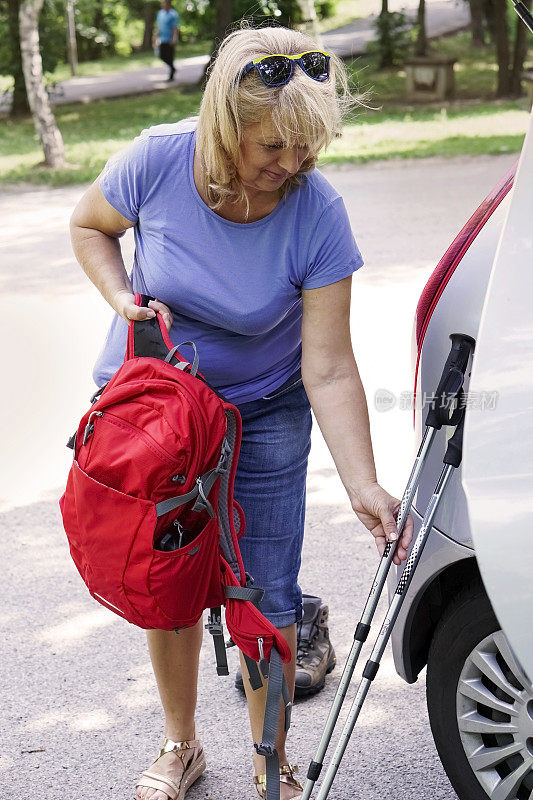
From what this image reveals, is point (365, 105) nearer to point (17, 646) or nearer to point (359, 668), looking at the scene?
point (359, 668)

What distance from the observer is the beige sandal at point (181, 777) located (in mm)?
2984

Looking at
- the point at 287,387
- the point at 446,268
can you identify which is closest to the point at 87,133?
the point at 287,387

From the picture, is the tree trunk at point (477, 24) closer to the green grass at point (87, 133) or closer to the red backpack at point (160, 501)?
the green grass at point (87, 133)

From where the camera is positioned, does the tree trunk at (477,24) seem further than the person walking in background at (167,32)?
Yes

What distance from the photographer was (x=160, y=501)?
2.39 meters

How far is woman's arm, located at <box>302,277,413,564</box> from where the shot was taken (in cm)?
260

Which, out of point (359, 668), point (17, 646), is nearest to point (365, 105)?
point (359, 668)

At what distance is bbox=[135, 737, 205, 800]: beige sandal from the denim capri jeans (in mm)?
538

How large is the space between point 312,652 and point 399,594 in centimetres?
115

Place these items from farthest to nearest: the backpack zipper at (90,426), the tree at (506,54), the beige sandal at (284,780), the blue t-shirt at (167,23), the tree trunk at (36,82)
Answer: the blue t-shirt at (167,23)
the tree at (506,54)
the tree trunk at (36,82)
the beige sandal at (284,780)
the backpack zipper at (90,426)

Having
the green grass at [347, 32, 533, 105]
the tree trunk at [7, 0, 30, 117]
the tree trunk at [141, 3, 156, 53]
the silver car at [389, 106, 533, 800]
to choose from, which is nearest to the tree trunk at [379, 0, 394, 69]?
the green grass at [347, 32, 533, 105]

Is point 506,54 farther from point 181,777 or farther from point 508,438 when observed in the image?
point 508,438

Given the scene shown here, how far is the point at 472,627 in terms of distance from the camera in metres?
2.55

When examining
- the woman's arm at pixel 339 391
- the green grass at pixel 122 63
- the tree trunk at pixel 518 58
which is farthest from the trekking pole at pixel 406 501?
the green grass at pixel 122 63
